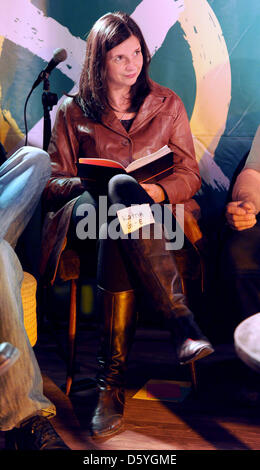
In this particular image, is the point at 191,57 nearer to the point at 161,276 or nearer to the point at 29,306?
the point at 161,276

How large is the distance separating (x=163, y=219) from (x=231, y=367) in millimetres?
747

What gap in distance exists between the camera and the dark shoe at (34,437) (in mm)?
1325

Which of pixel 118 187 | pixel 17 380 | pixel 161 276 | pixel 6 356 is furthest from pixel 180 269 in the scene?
pixel 6 356

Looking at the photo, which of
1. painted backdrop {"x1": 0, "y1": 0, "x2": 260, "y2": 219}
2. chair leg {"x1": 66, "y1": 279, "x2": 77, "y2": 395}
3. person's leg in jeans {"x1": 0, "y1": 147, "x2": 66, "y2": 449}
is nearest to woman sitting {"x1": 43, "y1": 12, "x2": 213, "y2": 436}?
chair leg {"x1": 66, "y1": 279, "x2": 77, "y2": 395}

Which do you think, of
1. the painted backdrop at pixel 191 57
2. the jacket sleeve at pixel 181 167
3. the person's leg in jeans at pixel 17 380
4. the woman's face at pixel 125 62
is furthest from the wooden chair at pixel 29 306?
the painted backdrop at pixel 191 57

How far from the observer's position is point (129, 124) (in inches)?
83.8

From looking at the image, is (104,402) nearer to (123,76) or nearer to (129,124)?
(129,124)

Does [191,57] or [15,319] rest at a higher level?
[191,57]

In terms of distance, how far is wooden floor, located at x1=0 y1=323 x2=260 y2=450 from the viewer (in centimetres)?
147

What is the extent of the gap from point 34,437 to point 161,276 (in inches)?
22.1

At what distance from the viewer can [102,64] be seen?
2088 millimetres

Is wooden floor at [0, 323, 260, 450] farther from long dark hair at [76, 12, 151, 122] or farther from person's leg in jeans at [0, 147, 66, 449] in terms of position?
long dark hair at [76, 12, 151, 122]

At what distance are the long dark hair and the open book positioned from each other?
50cm
